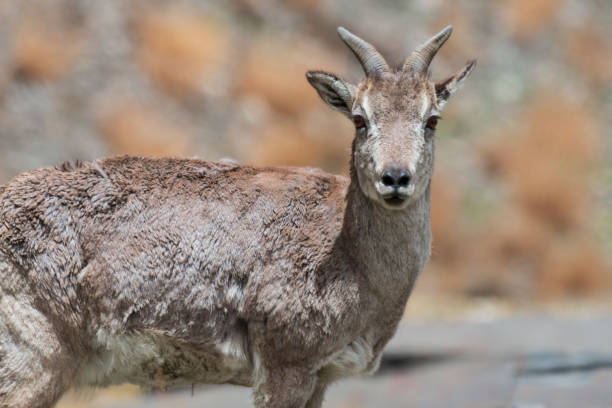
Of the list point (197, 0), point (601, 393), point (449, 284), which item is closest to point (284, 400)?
point (601, 393)

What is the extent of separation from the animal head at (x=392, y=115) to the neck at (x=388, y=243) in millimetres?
301

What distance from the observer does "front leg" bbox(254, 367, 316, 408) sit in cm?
818

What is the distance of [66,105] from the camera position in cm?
2430

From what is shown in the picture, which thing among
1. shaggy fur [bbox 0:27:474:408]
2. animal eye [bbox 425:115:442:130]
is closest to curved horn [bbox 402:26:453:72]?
shaggy fur [bbox 0:27:474:408]

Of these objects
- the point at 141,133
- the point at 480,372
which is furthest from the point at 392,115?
the point at 141,133

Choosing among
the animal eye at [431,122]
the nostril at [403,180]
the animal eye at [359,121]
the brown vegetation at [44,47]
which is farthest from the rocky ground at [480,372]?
the brown vegetation at [44,47]

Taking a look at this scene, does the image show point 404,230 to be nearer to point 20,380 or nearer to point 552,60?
point 20,380

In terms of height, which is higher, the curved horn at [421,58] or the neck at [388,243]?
the curved horn at [421,58]

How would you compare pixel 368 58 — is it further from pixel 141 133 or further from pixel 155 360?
pixel 141 133

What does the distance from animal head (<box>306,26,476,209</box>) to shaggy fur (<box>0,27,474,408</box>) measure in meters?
0.03

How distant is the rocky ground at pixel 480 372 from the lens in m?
12.9

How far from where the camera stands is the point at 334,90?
8969 millimetres

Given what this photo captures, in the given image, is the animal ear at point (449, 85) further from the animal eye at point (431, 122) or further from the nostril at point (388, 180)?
the nostril at point (388, 180)

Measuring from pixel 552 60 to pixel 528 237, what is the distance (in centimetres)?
779
